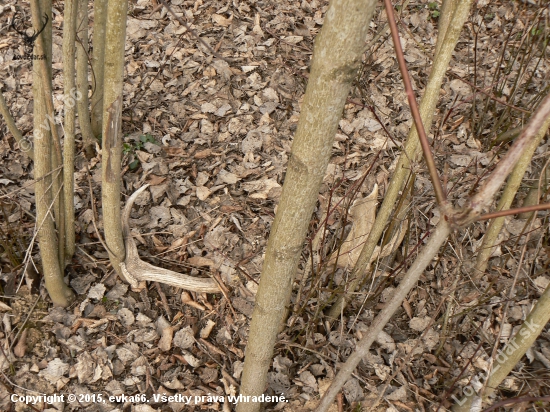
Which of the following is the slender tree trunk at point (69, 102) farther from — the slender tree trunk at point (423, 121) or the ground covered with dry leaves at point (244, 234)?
the slender tree trunk at point (423, 121)

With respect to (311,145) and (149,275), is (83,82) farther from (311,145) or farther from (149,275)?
(311,145)

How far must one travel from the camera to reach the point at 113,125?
187 cm

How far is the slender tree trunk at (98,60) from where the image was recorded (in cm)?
229

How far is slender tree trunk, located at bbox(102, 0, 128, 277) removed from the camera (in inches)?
65.7

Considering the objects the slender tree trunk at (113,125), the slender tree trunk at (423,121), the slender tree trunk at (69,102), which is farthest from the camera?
the slender tree trunk at (69,102)

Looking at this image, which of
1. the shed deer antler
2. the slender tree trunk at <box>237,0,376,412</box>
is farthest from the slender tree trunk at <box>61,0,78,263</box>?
the slender tree trunk at <box>237,0,376,412</box>

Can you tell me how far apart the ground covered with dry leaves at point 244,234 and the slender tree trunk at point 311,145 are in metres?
Answer: 0.48

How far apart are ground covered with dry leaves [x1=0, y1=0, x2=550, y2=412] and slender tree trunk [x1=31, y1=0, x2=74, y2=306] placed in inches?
4.0

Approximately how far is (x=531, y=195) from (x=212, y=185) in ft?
5.67

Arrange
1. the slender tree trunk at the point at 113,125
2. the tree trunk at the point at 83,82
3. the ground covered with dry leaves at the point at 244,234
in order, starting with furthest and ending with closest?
the tree trunk at the point at 83,82 → the ground covered with dry leaves at the point at 244,234 → the slender tree trunk at the point at 113,125

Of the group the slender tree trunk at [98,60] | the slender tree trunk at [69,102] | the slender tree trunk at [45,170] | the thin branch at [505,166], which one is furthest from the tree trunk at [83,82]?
the thin branch at [505,166]

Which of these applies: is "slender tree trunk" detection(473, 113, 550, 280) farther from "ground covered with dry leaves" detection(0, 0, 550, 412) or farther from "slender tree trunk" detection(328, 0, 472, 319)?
"slender tree trunk" detection(328, 0, 472, 319)

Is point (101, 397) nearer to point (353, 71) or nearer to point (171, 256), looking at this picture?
point (171, 256)

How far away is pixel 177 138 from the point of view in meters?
2.98
